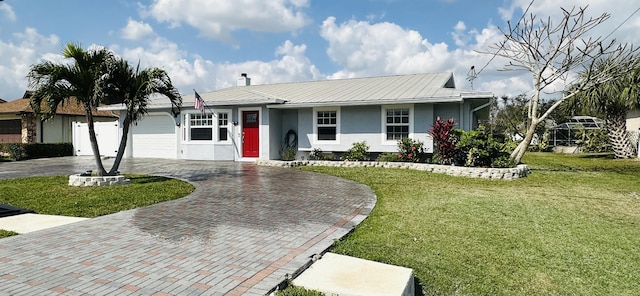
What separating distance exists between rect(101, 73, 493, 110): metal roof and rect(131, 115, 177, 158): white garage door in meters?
1.15

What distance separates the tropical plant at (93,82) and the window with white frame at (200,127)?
22.0 ft

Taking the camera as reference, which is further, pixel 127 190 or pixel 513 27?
pixel 513 27

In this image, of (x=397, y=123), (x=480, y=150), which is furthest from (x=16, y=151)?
(x=480, y=150)

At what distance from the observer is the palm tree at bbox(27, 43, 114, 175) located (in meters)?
9.52

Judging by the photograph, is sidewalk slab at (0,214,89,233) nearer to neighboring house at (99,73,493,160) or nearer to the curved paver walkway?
the curved paver walkway

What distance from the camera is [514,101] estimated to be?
4741 cm

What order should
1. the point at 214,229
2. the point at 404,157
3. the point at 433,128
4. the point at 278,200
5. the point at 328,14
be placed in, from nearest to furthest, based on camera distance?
the point at 214,229 < the point at 278,200 < the point at 433,128 < the point at 404,157 < the point at 328,14

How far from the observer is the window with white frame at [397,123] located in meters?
15.0

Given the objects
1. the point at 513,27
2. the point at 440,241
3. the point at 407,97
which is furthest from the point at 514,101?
the point at 440,241

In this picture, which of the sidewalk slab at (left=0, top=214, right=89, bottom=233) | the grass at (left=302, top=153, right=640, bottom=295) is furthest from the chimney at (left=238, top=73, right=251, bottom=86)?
the sidewalk slab at (left=0, top=214, right=89, bottom=233)

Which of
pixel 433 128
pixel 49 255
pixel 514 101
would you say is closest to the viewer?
pixel 49 255

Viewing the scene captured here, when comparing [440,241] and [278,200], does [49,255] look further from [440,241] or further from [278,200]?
[440,241]

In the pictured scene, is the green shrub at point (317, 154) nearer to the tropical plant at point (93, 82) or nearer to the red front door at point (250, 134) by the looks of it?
the red front door at point (250, 134)

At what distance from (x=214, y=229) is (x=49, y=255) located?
6.42 feet
